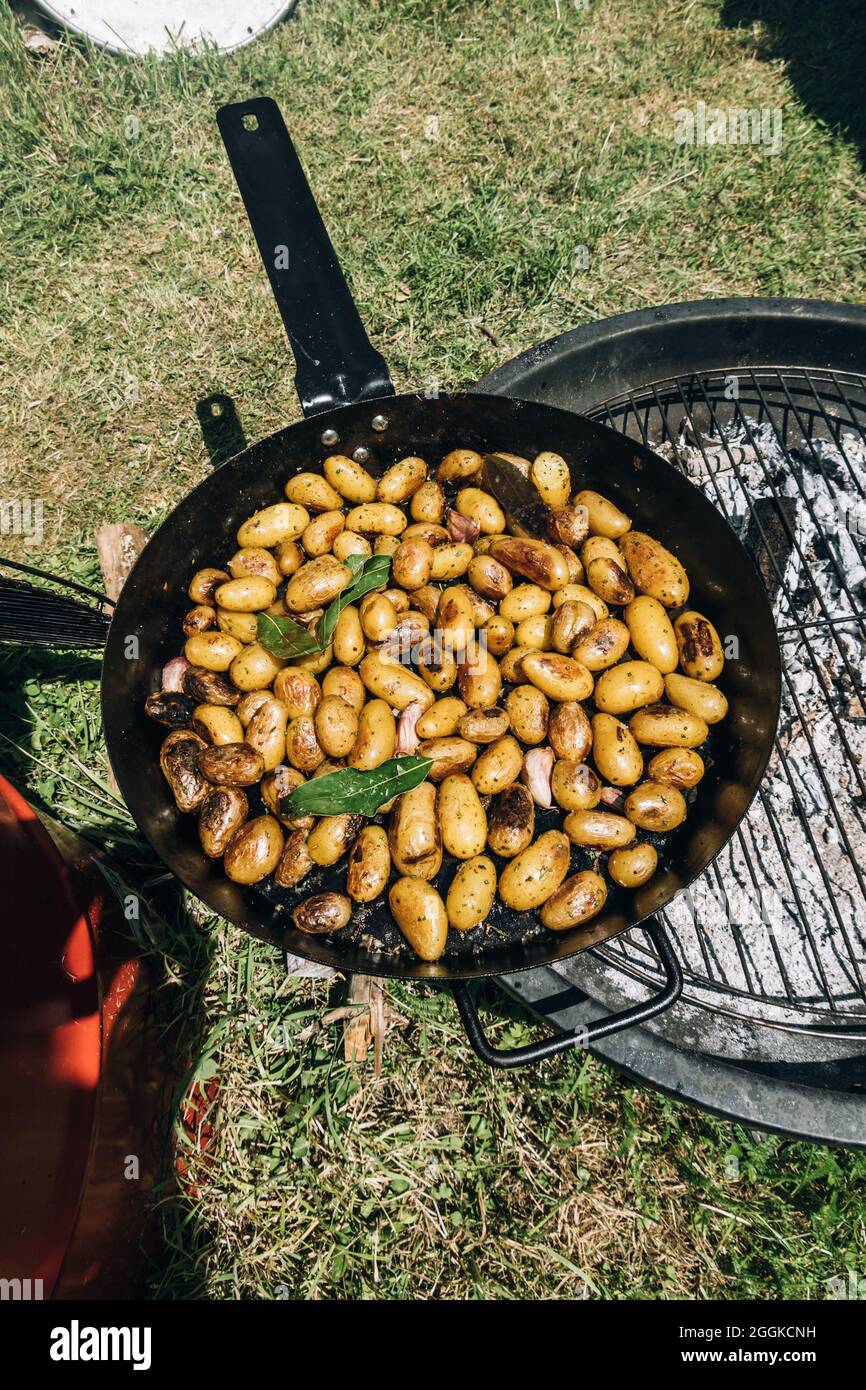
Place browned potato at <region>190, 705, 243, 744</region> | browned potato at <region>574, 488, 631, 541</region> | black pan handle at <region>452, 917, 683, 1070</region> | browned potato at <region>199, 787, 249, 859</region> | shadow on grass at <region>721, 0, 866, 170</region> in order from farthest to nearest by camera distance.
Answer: shadow on grass at <region>721, 0, 866, 170</region>
browned potato at <region>574, 488, 631, 541</region>
browned potato at <region>190, 705, 243, 744</region>
browned potato at <region>199, 787, 249, 859</region>
black pan handle at <region>452, 917, 683, 1070</region>

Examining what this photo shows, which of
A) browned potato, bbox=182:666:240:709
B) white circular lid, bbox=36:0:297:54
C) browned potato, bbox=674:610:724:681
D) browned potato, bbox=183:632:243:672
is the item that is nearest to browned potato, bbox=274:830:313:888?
browned potato, bbox=182:666:240:709

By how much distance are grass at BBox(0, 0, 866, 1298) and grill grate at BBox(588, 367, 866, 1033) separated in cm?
A: 61

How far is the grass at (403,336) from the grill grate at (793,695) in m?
0.61

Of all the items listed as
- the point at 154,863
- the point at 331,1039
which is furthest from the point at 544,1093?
the point at 154,863

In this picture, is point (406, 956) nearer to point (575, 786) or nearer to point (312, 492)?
point (575, 786)

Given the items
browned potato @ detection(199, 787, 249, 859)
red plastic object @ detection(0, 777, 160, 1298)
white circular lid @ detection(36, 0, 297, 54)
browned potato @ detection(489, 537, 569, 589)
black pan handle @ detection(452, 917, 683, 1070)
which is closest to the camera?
red plastic object @ detection(0, 777, 160, 1298)

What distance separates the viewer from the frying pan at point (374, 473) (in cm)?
192

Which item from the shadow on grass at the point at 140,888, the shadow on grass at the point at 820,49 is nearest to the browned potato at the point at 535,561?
the shadow on grass at the point at 140,888

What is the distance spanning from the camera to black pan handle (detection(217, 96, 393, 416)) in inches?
88.9

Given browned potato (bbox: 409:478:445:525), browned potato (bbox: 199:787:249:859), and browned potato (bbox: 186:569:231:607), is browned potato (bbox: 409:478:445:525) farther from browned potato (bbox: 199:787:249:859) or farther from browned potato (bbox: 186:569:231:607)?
browned potato (bbox: 199:787:249:859)

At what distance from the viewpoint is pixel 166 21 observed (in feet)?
15.4

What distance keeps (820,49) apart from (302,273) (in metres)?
4.48

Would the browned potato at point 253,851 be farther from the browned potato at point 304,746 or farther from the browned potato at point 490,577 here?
the browned potato at point 490,577

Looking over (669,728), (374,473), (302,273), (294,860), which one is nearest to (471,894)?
(294,860)
